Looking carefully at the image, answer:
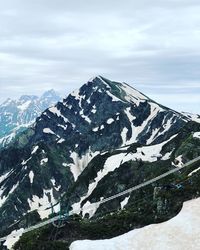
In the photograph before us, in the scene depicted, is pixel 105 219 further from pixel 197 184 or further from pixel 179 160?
pixel 179 160

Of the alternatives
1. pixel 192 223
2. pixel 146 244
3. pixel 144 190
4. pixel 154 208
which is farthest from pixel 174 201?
pixel 144 190

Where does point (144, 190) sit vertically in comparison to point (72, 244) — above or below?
below

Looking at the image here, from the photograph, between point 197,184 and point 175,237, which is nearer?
point 175,237

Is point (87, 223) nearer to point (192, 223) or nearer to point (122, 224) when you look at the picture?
point (122, 224)

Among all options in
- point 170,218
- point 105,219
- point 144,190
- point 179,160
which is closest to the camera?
point 170,218

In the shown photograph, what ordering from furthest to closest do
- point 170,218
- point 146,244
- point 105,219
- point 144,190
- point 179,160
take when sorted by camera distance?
point 179,160 → point 144,190 → point 105,219 → point 170,218 → point 146,244

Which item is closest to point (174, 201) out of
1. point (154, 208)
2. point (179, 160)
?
point (154, 208)
